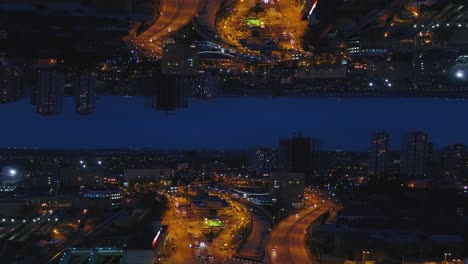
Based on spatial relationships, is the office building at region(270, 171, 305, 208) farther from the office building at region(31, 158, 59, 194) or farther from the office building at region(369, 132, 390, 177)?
the office building at region(31, 158, 59, 194)

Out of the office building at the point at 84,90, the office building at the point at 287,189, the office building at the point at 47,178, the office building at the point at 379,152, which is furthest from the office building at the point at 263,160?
the office building at the point at 84,90

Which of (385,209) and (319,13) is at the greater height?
(319,13)

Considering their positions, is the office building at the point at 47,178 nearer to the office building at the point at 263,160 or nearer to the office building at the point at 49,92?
the office building at the point at 49,92

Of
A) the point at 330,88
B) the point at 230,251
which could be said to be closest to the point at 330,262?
the point at 230,251

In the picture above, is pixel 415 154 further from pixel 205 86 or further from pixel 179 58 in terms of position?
pixel 179 58

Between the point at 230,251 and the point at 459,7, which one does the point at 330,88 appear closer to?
the point at 230,251

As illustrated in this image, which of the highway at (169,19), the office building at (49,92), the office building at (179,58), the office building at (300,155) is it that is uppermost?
the highway at (169,19)

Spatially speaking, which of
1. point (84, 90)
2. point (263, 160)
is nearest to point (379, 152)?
point (263, 160)
